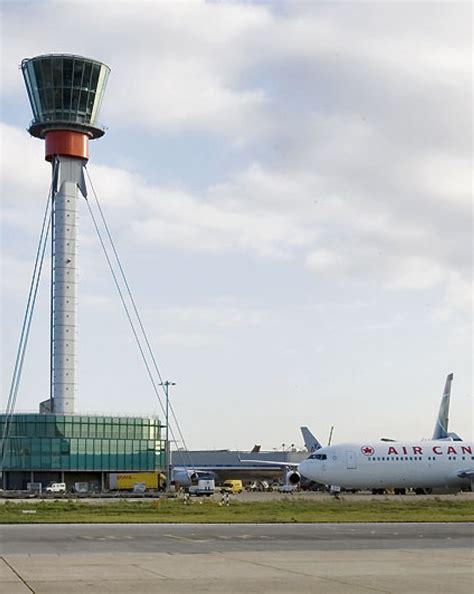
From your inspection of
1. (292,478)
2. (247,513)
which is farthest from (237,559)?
(292,478)

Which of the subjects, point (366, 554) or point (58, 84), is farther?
point (58, 84)

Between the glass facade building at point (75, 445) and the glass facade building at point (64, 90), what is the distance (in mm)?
36607

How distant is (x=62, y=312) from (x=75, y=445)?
16.9m

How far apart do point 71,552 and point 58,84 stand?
4068 inches

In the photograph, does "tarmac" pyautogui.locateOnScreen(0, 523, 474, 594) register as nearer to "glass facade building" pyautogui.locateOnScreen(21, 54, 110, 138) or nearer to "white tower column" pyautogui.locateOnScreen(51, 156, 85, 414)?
"white tower column" pyautogui.locateOnScreen(51, 156, 85, 414)

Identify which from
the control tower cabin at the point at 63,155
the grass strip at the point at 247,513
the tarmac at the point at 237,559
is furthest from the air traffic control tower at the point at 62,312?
the tarmac at the point at 237,559

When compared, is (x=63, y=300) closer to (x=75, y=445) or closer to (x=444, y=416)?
(x=75, y=445)

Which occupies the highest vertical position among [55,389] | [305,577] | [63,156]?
[63,156]

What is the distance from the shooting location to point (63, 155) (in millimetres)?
127938

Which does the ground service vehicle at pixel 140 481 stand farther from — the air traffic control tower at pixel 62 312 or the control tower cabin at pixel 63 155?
the control tower cabin at pixel 63 155

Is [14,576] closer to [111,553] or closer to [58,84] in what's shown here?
[111,553]

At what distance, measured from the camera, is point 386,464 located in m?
76.1

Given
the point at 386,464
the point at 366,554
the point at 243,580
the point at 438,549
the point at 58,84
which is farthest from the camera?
the point at 58,84

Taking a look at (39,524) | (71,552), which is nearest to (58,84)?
(39,524)
